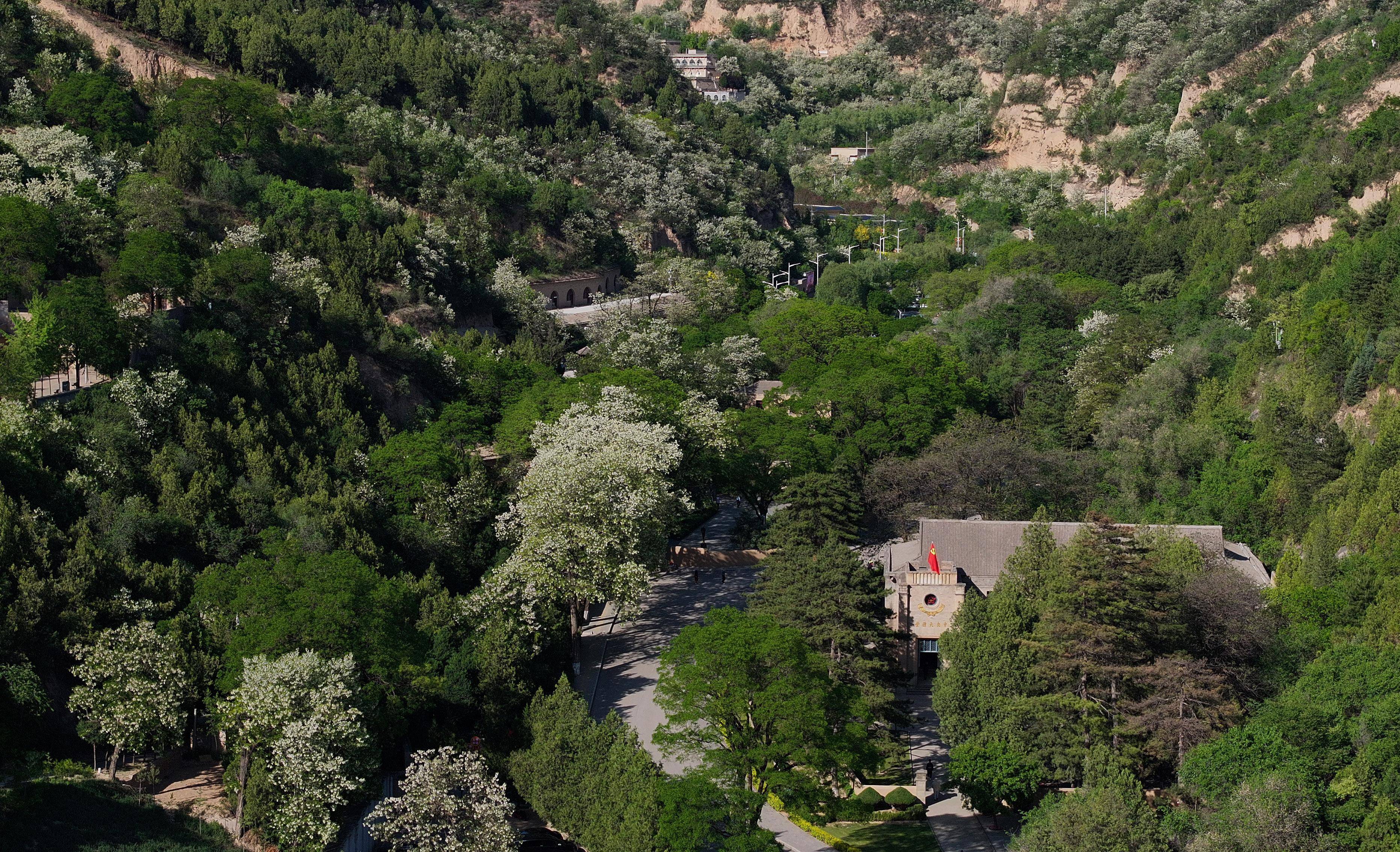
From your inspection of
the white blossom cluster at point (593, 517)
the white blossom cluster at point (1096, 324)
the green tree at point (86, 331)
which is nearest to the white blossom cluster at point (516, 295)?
the white blossom cluster at point (1096, 324)

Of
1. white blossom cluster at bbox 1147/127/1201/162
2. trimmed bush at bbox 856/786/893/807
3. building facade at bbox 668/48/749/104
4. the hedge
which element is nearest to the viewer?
the hedge

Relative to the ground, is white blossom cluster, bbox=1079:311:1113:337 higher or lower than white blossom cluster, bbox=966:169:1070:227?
higher

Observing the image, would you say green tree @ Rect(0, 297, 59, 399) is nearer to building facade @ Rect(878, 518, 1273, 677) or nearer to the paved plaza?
the paved plaza

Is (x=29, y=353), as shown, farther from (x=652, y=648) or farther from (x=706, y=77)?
(x=706, y=77)

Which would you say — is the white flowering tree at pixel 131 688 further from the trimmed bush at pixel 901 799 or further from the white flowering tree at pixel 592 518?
the trimmed bush at pixel 901 799

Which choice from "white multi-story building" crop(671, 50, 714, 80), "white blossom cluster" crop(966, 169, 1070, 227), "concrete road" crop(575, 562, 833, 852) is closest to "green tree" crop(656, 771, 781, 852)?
"concrete road" crop(575, 562, 833, 852)

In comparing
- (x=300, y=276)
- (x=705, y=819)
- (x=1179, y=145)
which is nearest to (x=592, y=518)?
(x=705, y=819)
